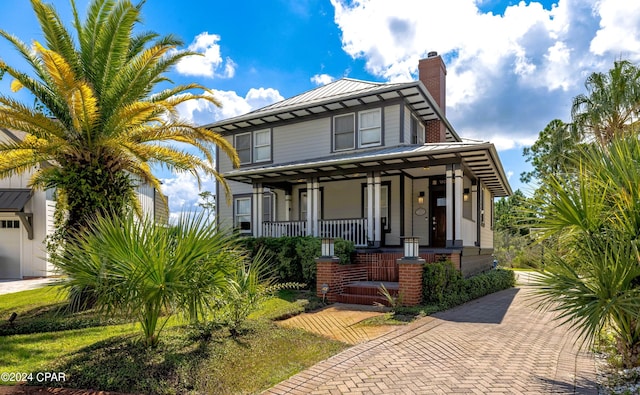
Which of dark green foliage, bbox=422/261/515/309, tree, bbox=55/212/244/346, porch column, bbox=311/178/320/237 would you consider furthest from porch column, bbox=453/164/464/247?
tree, bbox=55/212/244/346

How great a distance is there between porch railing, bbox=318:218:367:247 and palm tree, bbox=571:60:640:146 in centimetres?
1300

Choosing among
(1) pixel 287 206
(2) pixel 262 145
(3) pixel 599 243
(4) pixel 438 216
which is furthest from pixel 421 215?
(3) pixel 599 243

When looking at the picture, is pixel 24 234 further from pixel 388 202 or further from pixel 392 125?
pixel 392 125

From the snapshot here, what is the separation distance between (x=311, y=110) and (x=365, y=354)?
12.4 metres

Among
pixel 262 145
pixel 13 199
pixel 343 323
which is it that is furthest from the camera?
pixel 262 145

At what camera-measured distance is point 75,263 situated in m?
5.39

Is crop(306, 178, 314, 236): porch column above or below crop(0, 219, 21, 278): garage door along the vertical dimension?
above

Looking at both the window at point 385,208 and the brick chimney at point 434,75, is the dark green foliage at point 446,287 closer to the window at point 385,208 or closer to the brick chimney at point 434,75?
the window at point 385,208

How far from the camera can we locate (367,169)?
44.0 ft

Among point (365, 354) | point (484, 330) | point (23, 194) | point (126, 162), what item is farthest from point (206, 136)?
point (23, 194)

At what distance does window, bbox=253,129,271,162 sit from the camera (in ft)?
59.9

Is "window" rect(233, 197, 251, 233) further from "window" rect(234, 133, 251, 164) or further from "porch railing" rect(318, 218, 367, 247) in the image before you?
"porch railing" rect(318, 218, 367, 247)

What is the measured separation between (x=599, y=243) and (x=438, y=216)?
35.2 ft

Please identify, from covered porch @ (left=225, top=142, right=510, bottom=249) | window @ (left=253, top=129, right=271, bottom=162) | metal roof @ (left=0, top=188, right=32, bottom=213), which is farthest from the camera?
window @ (left=253, top=129, right=271, bottom=162)
